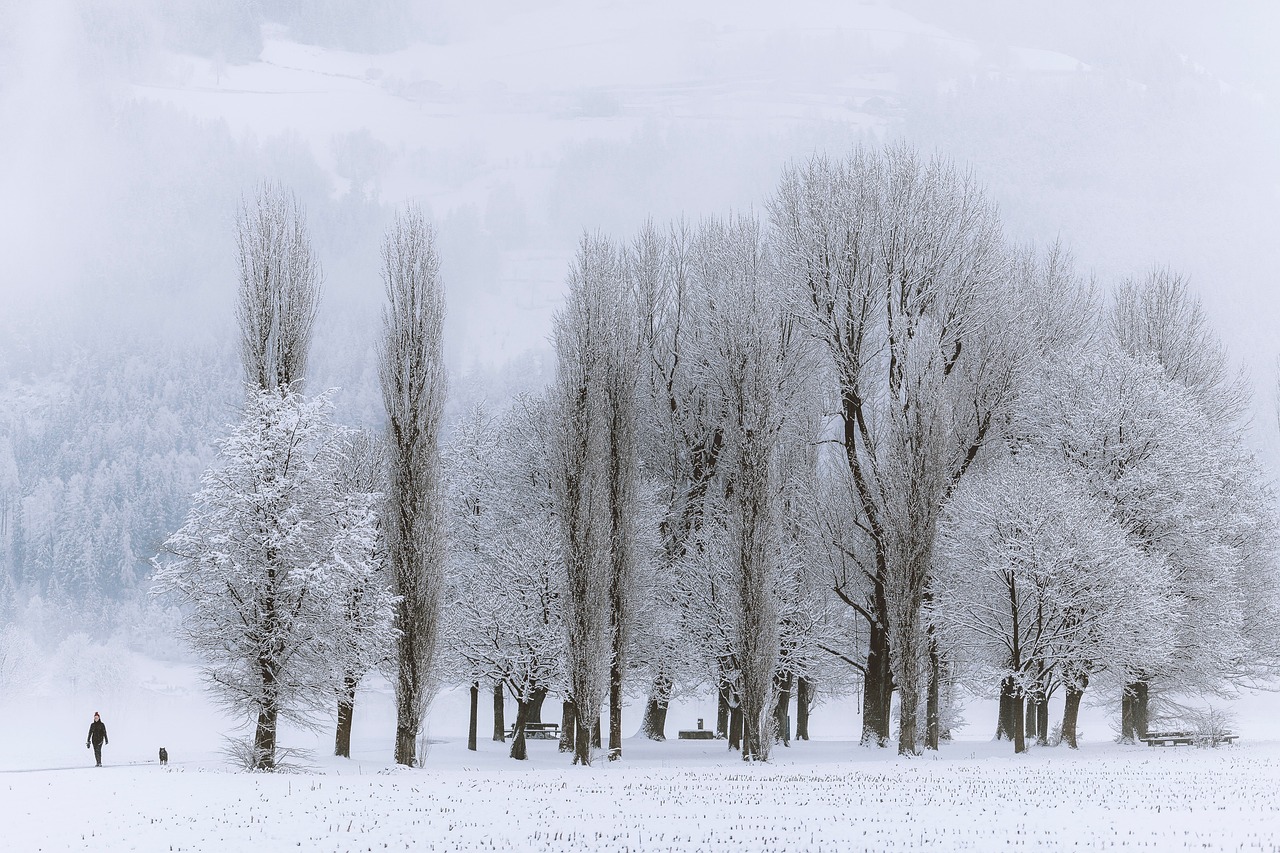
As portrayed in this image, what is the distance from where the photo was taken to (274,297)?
102ft

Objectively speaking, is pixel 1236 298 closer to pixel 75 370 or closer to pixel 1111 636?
pixel 1111 636

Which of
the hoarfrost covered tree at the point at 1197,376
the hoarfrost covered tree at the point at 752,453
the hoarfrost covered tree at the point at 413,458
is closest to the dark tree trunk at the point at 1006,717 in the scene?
the hoarfrost covered tree at the point at 1197,376

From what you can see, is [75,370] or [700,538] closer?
[700,538]

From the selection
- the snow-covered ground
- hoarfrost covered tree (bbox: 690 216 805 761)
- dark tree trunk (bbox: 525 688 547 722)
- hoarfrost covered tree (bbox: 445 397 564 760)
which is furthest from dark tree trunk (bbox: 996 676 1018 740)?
dark tree trunk (bbox: 525 688 547 722)

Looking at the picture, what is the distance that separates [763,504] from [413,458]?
9942mm

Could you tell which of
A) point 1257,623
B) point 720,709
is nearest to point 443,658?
point 720,709

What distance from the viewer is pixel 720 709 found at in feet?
149

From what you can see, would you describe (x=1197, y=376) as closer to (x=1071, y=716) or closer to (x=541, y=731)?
(x=1071, y=716)

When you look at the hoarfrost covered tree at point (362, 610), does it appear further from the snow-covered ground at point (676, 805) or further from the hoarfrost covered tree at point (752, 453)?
the hoarfrost covered tree at point (752, 453)

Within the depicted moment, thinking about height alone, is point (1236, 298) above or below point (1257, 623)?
above

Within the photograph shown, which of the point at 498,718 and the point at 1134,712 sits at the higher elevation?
the point at 1134,712

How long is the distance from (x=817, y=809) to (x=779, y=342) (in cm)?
1848

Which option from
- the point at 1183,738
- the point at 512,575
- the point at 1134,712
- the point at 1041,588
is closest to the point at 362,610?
the point at 512,575

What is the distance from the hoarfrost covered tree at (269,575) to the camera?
87.6ft
